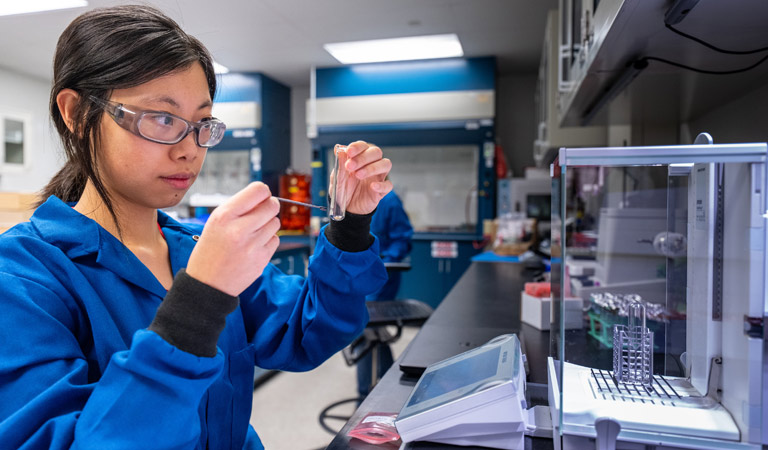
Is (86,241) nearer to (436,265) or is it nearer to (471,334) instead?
(471,334)

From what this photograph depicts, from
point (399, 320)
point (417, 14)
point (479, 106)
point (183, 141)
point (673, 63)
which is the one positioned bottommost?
point (399, 320)

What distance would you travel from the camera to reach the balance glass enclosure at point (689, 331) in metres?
0.63

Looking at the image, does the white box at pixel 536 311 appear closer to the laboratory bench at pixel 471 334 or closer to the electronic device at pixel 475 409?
the laboratory bench at pixel 471 334

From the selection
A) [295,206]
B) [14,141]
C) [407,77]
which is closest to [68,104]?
[407,77]

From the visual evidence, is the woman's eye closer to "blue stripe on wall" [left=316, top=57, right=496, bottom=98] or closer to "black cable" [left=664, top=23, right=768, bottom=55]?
"black cable" [left=664, top=23, right=768, bottom=55]

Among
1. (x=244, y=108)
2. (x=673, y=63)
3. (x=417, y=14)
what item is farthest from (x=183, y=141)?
(x=244, y=108)

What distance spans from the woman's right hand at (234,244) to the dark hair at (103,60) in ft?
1.05

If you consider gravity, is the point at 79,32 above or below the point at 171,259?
above

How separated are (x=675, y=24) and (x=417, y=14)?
120 inches

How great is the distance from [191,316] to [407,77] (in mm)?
4509

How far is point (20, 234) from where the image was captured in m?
0.78

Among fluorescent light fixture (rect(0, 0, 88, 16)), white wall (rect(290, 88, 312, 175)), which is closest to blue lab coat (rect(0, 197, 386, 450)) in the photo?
fluorescent light fixture (rect(0, 0, 88, 16))

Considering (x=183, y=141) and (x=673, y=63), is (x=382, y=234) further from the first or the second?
(x=183, y=141)

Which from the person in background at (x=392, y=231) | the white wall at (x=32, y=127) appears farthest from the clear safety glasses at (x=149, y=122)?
the white wall at (x=32, y=127)
